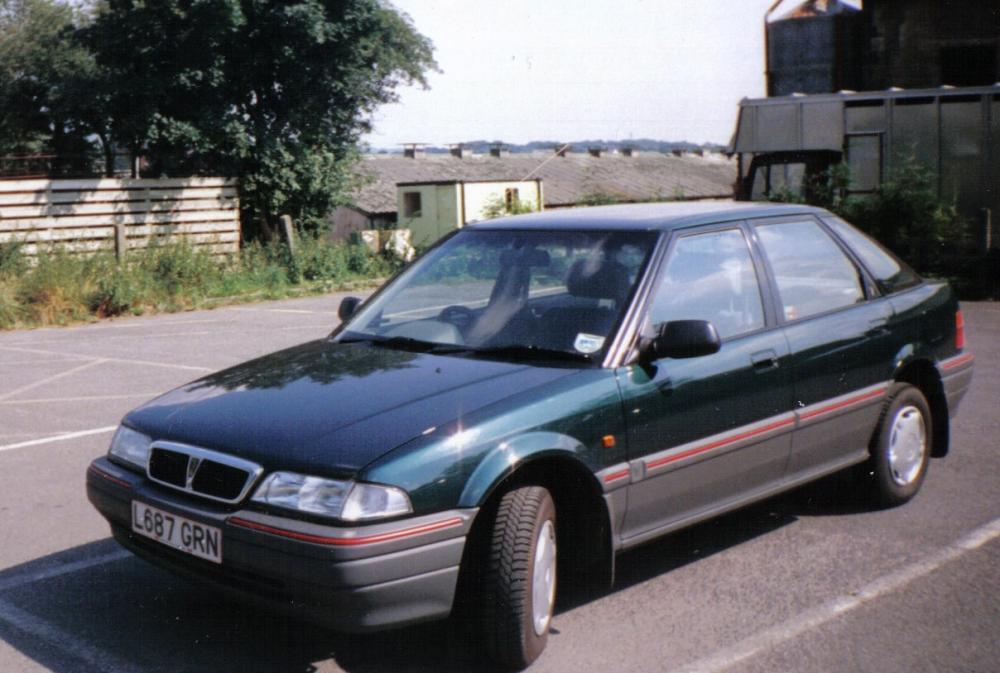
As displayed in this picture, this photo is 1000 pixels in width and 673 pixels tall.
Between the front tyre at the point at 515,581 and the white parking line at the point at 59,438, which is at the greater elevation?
the front tyre at the point at 515,581

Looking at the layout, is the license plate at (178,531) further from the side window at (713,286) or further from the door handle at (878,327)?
the door handle at (878,327)

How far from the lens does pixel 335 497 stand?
3510mm

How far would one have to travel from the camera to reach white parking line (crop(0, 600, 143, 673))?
3875mm

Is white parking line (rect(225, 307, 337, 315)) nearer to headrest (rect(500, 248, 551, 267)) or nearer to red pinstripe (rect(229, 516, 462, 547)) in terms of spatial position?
headrest (rect(500, 248, 551, 267))

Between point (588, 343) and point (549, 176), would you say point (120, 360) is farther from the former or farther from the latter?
point (549, 176)

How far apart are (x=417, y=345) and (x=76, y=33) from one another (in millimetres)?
20732

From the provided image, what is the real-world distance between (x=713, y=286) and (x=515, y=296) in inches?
35.1

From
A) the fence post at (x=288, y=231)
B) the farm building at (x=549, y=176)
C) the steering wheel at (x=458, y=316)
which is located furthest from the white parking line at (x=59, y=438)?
the farm building at (x=549, y=176)

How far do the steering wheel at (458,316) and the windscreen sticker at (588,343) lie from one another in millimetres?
566

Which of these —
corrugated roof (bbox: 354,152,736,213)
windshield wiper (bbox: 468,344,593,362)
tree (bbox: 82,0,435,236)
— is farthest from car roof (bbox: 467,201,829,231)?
corrugated roof (bbox: 354,152,736,213)

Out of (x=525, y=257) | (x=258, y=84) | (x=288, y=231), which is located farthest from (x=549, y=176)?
(x=525, y=257)

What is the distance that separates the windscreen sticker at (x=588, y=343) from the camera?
434 cm

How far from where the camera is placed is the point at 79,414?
8609 mm

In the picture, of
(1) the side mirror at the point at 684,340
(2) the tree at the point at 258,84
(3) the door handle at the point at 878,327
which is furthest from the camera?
(2) the tree at the point at 258,84
